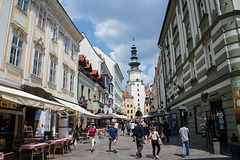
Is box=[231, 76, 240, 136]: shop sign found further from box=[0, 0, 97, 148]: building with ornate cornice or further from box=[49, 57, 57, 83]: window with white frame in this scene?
box=[49, 57, 57, 83]: window with white frame

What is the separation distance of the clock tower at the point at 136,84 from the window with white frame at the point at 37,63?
313ft

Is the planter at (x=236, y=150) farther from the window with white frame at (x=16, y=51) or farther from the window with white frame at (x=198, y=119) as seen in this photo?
the window with white frame at (x=16, y=51)

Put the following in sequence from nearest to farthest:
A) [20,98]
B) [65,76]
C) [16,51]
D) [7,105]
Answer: [20,98] → [7,105] → [16,51] → [65,76]

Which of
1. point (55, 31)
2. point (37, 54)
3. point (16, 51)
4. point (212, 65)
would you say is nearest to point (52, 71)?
point (37, 54)

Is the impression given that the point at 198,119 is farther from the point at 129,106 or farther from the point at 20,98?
the point at 129,106

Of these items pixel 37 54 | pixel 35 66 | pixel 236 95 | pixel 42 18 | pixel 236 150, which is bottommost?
pixel 236 150

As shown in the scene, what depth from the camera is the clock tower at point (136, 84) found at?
109 m

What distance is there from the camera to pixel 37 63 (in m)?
13.7

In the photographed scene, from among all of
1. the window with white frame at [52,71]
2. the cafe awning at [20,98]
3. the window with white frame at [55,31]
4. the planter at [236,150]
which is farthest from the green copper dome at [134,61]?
the planter at [236,150]

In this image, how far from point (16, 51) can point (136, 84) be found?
3968 inches

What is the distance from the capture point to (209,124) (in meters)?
11.9

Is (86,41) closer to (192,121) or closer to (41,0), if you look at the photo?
(41,0)

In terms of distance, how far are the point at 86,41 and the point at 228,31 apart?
34957 mm

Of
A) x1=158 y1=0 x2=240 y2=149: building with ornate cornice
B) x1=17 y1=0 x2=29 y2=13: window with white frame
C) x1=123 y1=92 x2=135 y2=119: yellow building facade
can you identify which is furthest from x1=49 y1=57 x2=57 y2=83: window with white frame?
x1=123 y1=92 x2=135 y2=119: yellow building facade
